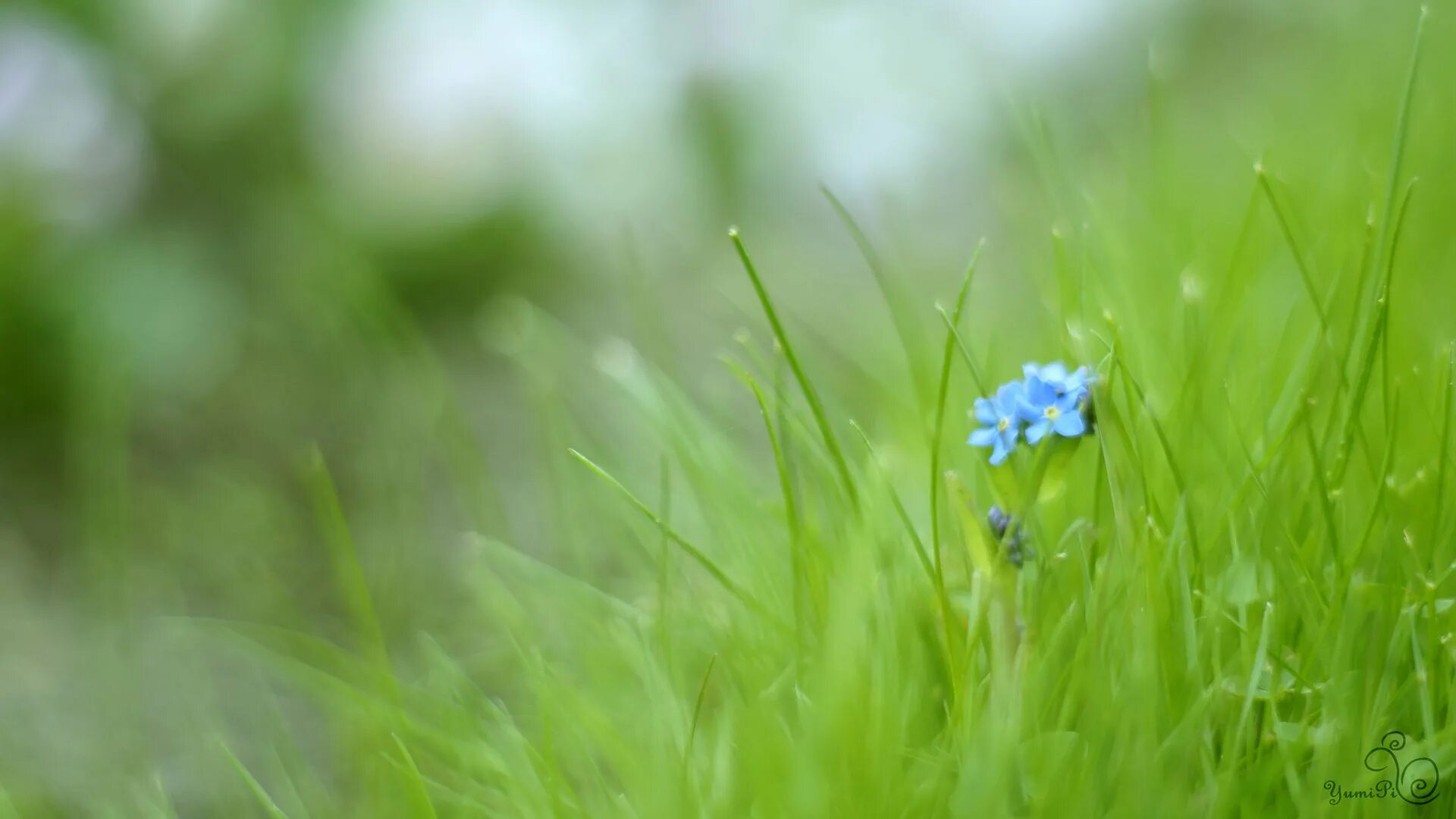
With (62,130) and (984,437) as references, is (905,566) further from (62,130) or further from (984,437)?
(62,130)

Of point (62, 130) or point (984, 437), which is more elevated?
point (62, 130)

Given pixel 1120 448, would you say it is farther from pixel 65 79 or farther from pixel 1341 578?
pixel 65 79

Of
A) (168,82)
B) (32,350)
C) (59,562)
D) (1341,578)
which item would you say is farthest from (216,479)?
(1341,578)

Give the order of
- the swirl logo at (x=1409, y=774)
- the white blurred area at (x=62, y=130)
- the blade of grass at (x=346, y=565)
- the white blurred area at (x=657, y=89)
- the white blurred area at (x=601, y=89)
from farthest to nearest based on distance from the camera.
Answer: the white blurred area at (x=657, y=89), the white blurred area at (x=601, y=89), the white blurred area at (x=62, y=130), the blade of grass at (x=346, y=565), the swirl logo at (x=1409, y=774)

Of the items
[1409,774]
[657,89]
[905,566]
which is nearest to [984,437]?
[905,566]

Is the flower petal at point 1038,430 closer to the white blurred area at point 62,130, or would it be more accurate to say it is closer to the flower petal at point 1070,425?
the flower petal at point 1070,425

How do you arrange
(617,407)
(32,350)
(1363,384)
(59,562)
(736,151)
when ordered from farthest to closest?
(736,151)
(32,350)
(59,562)
(617,407)
(1363,384)

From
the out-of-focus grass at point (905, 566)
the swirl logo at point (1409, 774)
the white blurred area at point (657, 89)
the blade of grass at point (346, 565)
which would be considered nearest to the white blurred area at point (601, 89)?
the white blurred area at point (657, 89)
